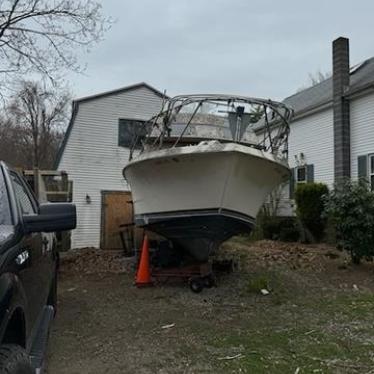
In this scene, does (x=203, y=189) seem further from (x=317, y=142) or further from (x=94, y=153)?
(x=94, y=153)

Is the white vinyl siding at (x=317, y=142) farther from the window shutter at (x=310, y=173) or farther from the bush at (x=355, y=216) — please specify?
the bush at (x=355, y=216)

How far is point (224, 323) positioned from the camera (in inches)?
259

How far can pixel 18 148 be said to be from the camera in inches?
1487

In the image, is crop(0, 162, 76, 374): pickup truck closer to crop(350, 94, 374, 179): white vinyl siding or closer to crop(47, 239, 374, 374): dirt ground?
crop(47, 239, 374, 374): dirt ground

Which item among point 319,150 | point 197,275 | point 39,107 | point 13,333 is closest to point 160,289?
point 197,275

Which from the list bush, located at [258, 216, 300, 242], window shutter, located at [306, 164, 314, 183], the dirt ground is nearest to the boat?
the dirt ground

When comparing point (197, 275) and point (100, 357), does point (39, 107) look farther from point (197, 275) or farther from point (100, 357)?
point (100, 357)

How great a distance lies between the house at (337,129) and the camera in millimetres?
16016

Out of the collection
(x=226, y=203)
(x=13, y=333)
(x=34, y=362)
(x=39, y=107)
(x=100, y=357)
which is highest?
(x=39, y=107)

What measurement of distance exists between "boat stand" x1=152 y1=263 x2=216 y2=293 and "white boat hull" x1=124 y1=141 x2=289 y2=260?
0.22 metres

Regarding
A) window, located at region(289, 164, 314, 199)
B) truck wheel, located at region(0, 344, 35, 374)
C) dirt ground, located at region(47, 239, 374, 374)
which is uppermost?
window, located at region(289, 164, 314, 199)

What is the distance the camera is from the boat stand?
8.51 meters

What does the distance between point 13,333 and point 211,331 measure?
368 cm

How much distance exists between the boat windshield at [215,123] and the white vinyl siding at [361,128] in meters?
7.42
